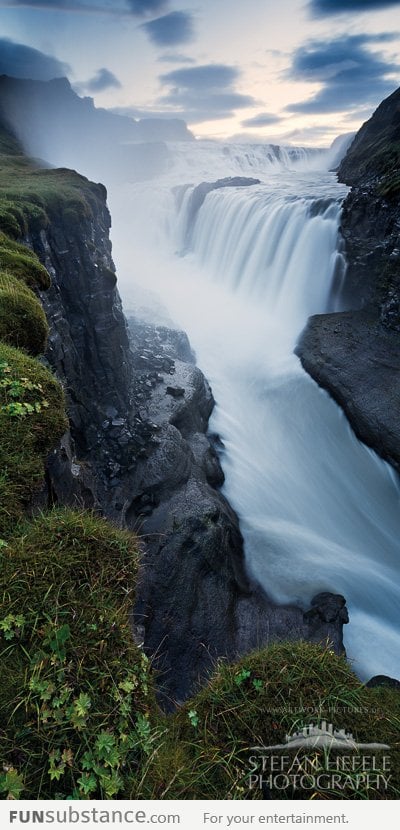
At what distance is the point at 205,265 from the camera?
39562mm

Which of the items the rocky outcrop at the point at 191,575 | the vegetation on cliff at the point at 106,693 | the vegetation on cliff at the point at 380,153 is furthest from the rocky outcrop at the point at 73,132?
the vegetation on cliff at the point at 106,693

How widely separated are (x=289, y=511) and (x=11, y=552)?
40.9ft

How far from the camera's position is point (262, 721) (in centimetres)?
327

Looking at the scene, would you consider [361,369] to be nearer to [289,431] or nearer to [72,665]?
[289,431]

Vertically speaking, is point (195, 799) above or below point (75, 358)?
above

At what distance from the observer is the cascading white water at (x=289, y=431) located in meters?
12.5

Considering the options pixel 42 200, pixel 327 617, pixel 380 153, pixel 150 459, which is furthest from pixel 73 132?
pixel 327 617

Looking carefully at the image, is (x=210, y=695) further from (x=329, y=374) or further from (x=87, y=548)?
(x=329, y=374)

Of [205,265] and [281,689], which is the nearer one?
[281,689]

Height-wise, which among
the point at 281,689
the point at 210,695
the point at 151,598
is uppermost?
the point at 281,689

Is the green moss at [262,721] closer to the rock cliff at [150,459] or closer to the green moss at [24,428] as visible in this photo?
the green moss at [24,428]

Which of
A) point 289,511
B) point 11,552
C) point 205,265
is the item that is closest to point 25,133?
point 205,265

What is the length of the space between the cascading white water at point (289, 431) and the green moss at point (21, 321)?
9255 millimetres

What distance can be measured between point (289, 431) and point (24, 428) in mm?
A: 14972
